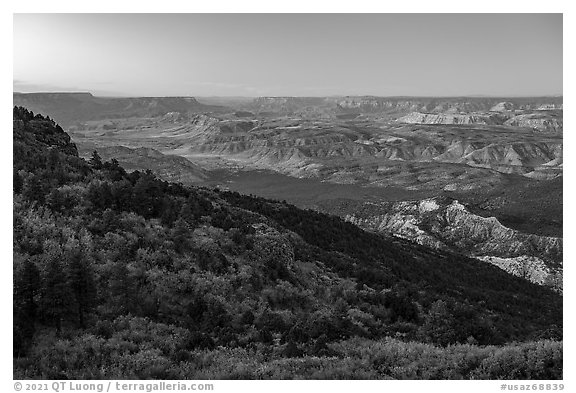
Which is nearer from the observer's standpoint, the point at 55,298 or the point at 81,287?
the point at 55,298

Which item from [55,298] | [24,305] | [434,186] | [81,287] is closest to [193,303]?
[81,287]

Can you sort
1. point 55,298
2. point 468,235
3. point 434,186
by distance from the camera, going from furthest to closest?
point 434,186, point 468,235, point 55,298

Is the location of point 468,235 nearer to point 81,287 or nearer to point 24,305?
point 81,287

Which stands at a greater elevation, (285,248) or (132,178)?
(132,178)

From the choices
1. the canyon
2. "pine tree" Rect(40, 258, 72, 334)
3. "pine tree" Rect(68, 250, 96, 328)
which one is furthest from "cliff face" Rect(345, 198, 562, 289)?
"pine tree" Rect(40, 258, 72, 334)
